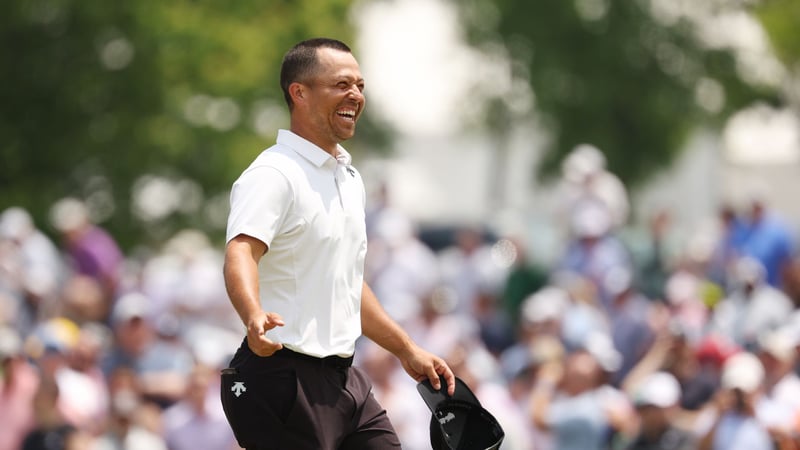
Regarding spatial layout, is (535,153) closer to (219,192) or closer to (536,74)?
(536,74)

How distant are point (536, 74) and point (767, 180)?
5049mm

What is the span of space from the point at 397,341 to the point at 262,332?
1.00 metres

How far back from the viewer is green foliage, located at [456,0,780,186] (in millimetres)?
34281

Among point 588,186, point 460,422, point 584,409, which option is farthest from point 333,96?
point 588,186

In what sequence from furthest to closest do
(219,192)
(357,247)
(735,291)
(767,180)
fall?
1. (767,180)
2. (219,192)
3. (735,291)
4. (357,247)

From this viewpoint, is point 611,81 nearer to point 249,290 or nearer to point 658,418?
point 658,418

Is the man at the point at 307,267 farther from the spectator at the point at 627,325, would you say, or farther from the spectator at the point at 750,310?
the spectator at the point at 627,325

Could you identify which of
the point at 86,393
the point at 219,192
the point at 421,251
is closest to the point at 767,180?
the point at 219,192

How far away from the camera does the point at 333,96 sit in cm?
630

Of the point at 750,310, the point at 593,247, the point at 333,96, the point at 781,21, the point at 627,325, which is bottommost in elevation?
the point at 333,96

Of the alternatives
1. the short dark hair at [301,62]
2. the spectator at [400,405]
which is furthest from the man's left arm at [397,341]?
the spectator at [400,405]

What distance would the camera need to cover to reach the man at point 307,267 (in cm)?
612

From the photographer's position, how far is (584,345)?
40.0 ft

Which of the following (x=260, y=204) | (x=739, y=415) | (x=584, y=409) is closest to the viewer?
(x=260, y=204)
